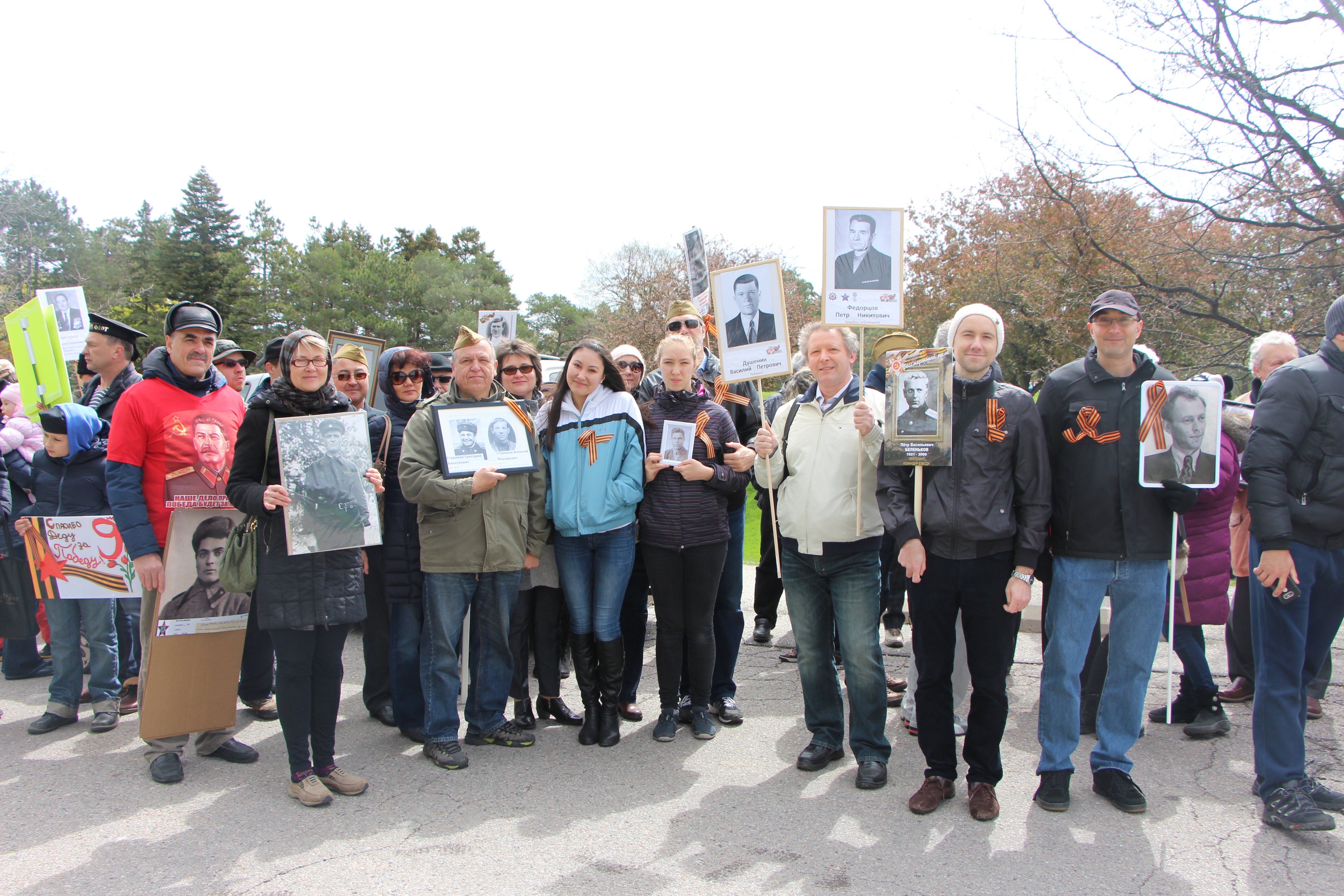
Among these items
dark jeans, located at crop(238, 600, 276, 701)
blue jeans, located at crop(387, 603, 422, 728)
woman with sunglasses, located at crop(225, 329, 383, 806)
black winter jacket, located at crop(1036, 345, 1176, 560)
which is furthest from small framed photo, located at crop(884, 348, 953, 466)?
dark jeans, located at crop(238, 600, 276, 701)

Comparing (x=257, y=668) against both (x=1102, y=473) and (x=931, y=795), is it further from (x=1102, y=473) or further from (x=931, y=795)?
(x=1102, y=473)

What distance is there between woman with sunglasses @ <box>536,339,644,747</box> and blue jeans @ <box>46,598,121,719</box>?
118 inches

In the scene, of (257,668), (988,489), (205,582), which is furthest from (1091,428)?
(257,668)

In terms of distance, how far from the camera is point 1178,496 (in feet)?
11.6

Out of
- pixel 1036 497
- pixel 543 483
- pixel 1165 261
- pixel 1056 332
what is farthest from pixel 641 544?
pixel 1056 332

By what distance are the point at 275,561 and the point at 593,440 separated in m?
1.68

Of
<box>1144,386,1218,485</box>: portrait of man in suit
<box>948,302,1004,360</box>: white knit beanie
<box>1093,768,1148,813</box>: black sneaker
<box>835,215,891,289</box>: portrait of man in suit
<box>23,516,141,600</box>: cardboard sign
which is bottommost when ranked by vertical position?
<box>1093,768,1148,813</box>: black sneaker

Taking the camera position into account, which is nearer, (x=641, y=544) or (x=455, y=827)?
(x=455, y=827)

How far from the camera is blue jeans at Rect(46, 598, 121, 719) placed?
493 centimetres

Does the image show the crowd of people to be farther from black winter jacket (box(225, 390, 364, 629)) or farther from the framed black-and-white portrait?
the framed black-and-white portrait

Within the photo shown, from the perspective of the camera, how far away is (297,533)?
366cm

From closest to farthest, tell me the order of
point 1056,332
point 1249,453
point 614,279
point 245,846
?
point 245,846, point 1249,453, point 1056,332, point 614,279

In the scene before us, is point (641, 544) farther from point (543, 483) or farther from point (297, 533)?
point (297, 533)

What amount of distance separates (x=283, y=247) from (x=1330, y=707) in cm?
6447
